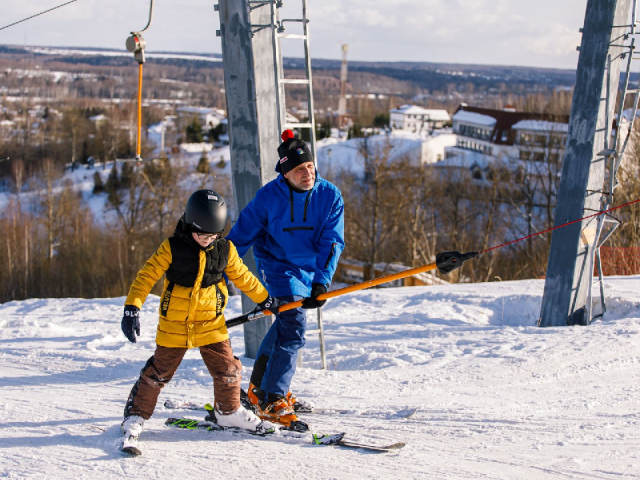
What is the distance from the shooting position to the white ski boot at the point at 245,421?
396cm

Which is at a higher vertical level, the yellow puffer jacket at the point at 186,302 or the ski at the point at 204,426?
the yellow puffer jacket at the point at 186,302

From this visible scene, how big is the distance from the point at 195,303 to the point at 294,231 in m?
0.94

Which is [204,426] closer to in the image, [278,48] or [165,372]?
[165,372]

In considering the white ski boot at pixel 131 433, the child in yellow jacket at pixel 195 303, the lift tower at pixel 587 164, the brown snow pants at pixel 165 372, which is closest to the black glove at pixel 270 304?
the child in yellow jacket at pixel 195 303

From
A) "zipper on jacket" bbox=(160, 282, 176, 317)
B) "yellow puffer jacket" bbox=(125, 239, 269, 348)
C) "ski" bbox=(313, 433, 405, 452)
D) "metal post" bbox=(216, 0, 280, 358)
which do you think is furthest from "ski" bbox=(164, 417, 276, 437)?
"metal post" bbox=(216, 0, 280, 358)

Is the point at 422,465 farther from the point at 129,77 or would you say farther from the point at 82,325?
the point at 129,77

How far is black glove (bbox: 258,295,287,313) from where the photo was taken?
3.99m

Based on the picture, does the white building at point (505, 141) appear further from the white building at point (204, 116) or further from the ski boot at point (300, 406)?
the ski boot at point (300, 406)

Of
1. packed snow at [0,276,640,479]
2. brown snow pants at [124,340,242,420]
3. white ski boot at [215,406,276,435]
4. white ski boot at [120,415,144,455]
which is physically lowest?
packed snow at [0,276,640,479]

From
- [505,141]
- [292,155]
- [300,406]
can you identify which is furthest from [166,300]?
[505,141]

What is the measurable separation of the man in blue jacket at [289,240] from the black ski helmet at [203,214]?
0.79m

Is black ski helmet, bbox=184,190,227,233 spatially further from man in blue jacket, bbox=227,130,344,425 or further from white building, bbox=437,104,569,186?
white building, bbox=437,104,569,186

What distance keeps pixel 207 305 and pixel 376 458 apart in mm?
1294

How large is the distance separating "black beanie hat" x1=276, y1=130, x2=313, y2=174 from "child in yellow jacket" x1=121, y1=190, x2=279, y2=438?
73 centimetres
